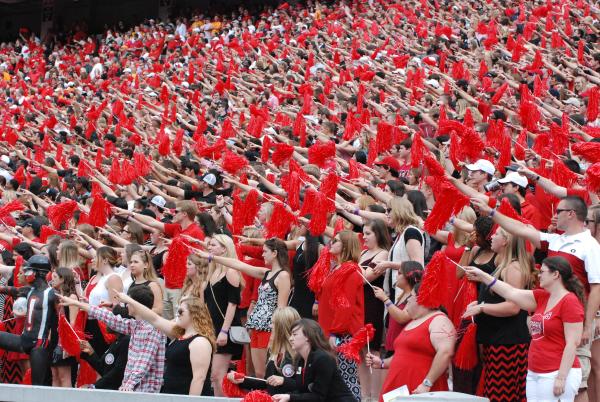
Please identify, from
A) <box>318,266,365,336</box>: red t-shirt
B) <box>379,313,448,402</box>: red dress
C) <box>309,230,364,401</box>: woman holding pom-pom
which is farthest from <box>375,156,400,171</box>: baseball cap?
<box>379,313,448,402</box>: red dress

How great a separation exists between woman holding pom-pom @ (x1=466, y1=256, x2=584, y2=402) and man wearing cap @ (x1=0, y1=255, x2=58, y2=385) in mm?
3866

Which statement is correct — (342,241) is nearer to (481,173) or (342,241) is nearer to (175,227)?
(481,173)

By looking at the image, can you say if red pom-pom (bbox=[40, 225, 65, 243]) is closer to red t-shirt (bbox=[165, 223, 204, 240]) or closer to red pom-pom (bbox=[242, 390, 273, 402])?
red t-shirt (bbox=[165, 223, 204, 240])

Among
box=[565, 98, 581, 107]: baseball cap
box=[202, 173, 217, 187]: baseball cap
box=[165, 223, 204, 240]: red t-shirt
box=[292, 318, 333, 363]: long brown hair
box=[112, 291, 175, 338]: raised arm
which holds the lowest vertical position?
box=[202, 173, 217, 187]: baseball cap

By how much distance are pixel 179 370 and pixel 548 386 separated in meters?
2.45

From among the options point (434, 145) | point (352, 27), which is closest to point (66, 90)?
point (352, 27)

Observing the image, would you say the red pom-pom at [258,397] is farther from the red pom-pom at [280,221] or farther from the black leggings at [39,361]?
the black leggings at [39,361]

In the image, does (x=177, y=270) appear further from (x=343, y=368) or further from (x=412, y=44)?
(x=412, y=44)

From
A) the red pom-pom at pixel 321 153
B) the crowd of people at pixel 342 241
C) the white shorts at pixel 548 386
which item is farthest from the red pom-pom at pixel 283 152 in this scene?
the white shorts at pixel 548 386

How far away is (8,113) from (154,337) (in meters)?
16.6

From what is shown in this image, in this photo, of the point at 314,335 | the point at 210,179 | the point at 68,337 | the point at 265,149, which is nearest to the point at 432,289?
the point at 314,335

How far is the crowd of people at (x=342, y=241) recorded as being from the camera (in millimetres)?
6762

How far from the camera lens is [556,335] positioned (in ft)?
20.8

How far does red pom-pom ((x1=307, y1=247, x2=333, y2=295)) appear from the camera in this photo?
819 cm
